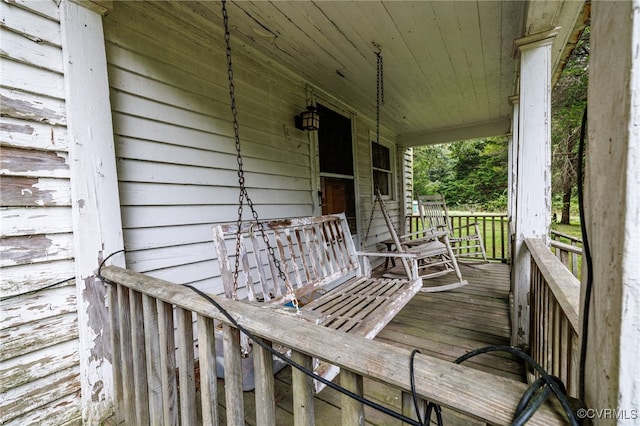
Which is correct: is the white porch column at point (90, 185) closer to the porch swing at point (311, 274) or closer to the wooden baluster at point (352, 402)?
the porch swing at point (311, 274)

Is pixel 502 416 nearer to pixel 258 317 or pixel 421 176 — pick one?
pixel 258 317

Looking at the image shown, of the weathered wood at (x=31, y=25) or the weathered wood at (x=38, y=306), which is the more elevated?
the weathered wood at (x=31, y=25)

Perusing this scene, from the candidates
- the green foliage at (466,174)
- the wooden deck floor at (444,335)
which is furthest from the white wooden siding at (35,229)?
the green foliage at (466,174)

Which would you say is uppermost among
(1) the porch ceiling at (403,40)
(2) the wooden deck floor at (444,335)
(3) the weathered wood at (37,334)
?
(1) the porch ceiling at (403,40)

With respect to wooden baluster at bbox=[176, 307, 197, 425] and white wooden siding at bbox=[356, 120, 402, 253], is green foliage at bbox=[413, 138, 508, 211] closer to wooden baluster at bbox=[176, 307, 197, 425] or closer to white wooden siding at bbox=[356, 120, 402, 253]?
white wooden siding at bbox=[356, 120, 402, 253]

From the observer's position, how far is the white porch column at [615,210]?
33 centimetres

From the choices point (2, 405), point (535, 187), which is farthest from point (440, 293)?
point (2, 405)

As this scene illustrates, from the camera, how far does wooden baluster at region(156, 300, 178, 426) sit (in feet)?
3.35

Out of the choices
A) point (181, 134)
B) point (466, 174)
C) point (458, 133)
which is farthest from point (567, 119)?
point (466, 174)

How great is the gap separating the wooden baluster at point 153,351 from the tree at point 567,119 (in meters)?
5.23

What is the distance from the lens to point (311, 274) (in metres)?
2.18

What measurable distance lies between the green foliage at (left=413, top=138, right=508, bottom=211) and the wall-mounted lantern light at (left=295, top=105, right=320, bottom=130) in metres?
11.1

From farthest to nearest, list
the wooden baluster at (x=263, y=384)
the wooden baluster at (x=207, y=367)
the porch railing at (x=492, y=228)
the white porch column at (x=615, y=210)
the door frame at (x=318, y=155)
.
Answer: the porch railing at (x=492, y=228)
the door frame at (x=318, y=155)
the wooden baluster at (x=207, y=367)
the wooden baluster at (x=263, y=384)
the white porch column at (x=615, y=210)

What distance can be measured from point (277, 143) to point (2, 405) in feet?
7.68
